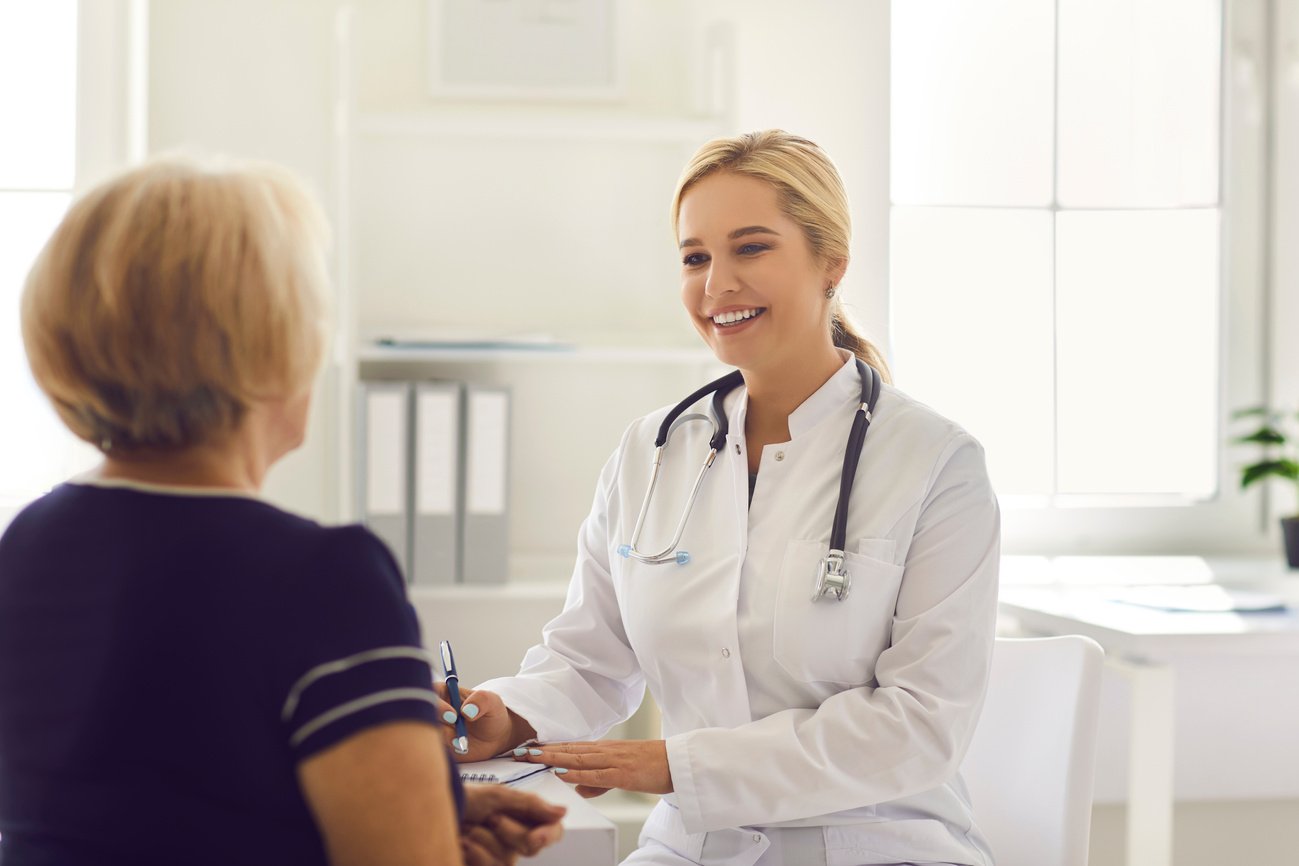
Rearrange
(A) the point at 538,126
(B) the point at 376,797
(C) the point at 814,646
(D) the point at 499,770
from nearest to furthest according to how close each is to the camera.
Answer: (B) the point at 376,797
(D) the point at 499,770
(C) the point at 814,646
(A) the point at 538,126

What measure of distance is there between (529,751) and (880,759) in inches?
15.5

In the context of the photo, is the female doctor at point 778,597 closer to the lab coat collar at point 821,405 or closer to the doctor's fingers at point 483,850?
the lab coat collar at point 821,405

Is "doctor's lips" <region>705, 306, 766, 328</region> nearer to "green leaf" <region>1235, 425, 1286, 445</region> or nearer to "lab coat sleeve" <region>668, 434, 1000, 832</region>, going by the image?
"lab coat sleeve" <region>668, 434, 1000, 832</region>

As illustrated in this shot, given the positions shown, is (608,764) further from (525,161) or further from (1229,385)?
(1229,385)

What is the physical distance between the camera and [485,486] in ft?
7.88

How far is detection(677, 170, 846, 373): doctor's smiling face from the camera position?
165cm

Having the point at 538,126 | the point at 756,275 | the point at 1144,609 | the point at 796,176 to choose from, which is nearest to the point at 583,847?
the point at 756,275

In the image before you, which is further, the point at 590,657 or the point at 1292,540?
the point at 1292,540

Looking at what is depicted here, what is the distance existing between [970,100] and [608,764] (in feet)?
6.98

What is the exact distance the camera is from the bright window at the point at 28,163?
2666 millimetres

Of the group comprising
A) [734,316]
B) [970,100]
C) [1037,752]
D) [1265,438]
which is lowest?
[1037,752]

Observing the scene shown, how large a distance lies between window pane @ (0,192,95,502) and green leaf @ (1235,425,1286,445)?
2.64 m

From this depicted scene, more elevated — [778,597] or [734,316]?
[734,316]

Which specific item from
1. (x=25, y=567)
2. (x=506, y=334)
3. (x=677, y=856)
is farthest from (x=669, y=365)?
(x=25, y=567)
